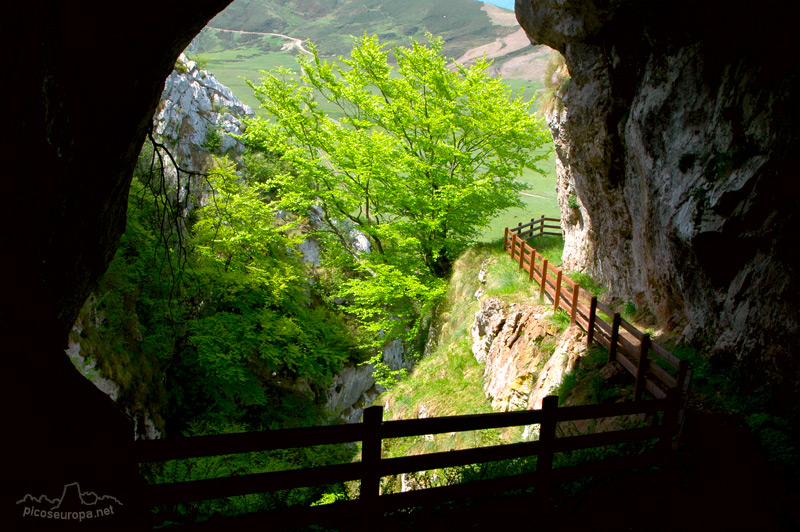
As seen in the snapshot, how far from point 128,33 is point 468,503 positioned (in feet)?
17.6

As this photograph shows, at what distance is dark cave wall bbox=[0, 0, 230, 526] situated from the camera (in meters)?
3.12

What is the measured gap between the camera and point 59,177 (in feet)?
12.0

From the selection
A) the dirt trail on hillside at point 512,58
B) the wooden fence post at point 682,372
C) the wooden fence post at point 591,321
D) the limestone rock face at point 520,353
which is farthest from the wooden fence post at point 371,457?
the dirt trail on hillside at point 512,58

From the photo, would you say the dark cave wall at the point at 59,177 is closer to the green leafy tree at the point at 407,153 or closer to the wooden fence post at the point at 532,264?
the wooden fence post at the point at 532,264

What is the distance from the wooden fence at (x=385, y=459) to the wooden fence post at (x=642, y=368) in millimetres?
1504

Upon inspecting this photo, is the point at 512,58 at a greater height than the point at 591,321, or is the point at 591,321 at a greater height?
the point at 512,58

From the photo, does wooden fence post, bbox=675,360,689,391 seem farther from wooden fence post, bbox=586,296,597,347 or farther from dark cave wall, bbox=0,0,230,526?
dark cave wall, bbox=0,0,230,526

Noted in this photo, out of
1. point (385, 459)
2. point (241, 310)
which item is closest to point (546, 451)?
point (385, 459)

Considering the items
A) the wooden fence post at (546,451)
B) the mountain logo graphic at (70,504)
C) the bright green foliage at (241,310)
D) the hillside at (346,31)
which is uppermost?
the hillside at (346,31)

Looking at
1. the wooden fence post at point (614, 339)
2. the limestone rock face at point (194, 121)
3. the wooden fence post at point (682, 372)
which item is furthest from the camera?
the limestone rock face at point (194, 121)

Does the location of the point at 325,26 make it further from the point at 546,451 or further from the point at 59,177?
the point at 546,451

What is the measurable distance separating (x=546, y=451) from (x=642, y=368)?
3183 mm

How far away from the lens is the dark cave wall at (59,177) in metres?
3.12

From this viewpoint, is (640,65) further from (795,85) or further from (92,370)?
(92,370)
